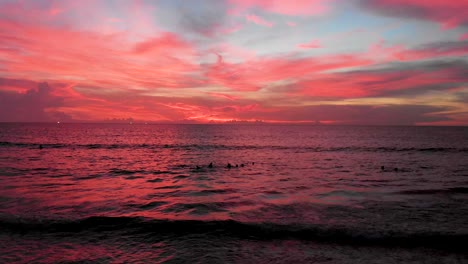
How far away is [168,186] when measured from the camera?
24375mm

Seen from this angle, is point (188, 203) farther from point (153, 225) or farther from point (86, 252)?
point (86, 252)

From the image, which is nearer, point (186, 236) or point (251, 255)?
point (251, 255)

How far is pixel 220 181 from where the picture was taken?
26516 mm

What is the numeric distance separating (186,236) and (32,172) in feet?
83.5

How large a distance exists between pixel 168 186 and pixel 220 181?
184 inches

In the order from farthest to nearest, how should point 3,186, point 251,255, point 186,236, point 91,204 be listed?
1. point 3,186
2. point 91,204
3. point 186,236
4. point 251,255

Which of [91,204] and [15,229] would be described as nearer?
[15,229]

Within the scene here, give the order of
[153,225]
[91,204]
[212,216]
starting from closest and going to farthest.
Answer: [153,225] < [212,216] < [91,204]

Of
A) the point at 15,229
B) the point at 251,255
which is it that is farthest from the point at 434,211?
the point at 15,229

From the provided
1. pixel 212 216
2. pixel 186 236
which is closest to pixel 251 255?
pixel 186 236

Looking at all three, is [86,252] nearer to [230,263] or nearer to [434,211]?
[230,263]

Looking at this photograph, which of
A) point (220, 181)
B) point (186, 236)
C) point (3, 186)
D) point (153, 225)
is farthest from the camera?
point (220, 181)

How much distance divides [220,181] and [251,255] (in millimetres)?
15941

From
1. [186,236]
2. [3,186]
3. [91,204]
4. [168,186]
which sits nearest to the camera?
[186,236]
